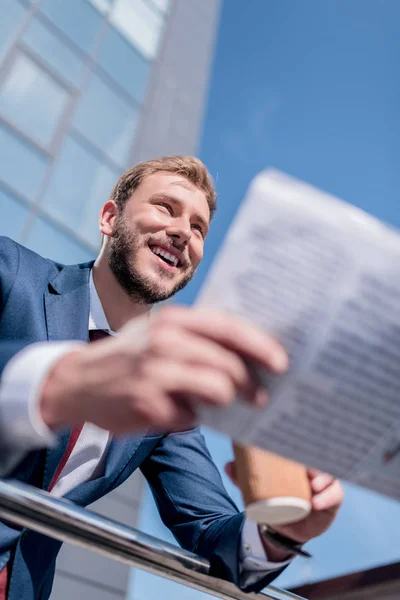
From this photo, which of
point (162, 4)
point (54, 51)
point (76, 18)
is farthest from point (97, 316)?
point (162, 4)

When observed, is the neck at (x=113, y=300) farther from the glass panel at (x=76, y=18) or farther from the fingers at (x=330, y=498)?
the glass panel at (x=76, y=18)

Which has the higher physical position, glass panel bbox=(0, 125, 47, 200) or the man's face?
glass panel bbox=(0, 125, 47, 200)

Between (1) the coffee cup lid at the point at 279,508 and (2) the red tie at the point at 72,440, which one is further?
(2) the red tie at the point at 72,440

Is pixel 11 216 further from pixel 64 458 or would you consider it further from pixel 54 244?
pixel 64 458

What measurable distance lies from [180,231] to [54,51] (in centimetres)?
427

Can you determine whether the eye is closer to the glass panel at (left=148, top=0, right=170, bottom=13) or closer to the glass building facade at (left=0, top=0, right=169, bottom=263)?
the glass building facade at (left=0, top=0, right=169, bottom=263)

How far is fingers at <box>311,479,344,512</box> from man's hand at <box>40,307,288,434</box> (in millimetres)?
248

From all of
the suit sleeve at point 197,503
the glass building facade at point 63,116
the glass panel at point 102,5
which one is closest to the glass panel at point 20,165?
the glass building facade at point 63,116

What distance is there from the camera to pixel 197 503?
103cm

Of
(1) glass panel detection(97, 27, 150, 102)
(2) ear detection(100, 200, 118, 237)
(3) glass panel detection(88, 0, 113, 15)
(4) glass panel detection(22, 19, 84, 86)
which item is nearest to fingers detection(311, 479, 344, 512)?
(2) ear detection(100, 200, 118, 237)

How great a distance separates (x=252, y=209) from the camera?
1.51 feet

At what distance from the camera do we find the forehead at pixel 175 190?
4.88 ft

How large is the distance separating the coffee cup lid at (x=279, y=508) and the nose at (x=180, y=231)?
37.8 inches

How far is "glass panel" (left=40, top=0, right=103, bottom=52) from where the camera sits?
16.7 feet
